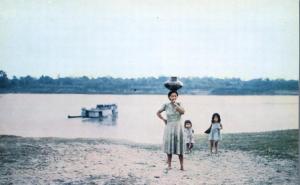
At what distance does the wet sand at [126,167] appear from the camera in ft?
16.8

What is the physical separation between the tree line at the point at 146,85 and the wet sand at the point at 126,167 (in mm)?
1035

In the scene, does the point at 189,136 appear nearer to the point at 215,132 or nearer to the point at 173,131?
the point at 215,132

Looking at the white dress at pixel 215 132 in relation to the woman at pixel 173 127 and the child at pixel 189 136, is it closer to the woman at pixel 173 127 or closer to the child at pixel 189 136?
the child at pixel 189 136

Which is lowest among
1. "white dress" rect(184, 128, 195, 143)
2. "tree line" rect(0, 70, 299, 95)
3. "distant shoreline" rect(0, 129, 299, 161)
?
"distant shoreline" rect(0, 129, 299, 161)

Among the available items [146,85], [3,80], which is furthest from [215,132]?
[3,80]

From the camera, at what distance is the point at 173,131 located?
523 cm

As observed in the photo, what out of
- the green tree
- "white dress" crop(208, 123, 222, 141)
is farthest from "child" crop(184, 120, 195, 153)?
the green tree

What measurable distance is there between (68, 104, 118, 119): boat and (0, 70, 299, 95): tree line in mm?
7101

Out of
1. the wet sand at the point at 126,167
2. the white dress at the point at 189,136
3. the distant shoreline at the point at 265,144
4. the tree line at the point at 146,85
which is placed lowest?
the wet sand at the point at 126,167

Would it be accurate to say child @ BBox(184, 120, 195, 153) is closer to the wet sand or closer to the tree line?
Answer: the wet sand

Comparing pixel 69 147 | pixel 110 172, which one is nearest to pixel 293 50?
pixel 110 172

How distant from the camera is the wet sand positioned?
5.12 m

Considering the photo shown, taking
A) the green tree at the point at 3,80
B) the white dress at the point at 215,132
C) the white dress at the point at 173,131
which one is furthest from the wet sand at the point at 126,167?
the green tree at the point at 3,80

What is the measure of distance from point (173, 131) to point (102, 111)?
35.0 feet
